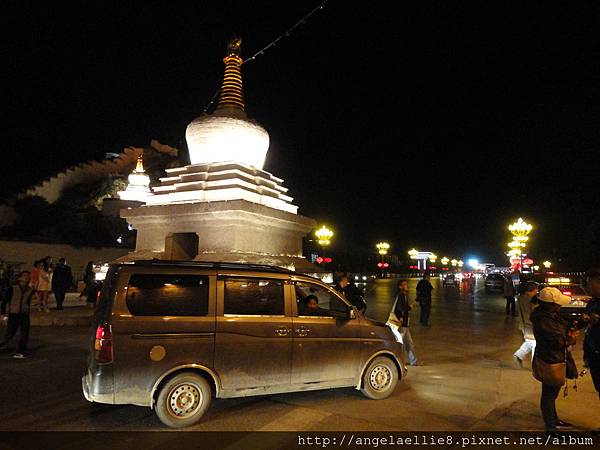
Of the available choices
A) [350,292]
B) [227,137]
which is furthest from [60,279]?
[350,292]

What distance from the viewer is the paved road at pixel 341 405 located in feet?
17.3

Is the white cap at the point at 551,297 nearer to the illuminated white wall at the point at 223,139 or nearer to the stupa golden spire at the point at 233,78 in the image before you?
the illuminated white wall at the point at 223,139

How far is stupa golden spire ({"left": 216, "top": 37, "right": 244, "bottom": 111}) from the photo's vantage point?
51.4 ft

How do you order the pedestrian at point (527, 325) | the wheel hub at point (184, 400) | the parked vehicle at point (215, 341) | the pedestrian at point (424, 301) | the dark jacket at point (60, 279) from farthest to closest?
the dark jacket at point (60, 279), the pedestrian at point (424, 301), the pedestrian at point (527, 325), the wheel hub at point (184, 400), the parked vehicle at point (215, 341)

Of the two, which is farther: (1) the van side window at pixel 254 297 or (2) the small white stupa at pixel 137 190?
(2) the small white stupa at pixel 137 190

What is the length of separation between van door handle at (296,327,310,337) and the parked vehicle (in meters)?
0.01

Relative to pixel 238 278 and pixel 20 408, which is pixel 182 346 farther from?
pixel 20 408

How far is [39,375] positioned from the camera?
24.1 feet

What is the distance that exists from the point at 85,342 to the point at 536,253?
5361 cm

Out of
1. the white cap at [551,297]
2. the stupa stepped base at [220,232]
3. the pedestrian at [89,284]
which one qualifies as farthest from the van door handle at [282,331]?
the pedestrian at [89,284]

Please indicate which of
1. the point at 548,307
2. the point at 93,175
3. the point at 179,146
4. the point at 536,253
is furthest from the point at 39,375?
the point at 179,146

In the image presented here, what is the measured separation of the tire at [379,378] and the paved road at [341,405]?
5.5 inches

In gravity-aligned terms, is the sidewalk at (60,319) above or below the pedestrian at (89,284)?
below

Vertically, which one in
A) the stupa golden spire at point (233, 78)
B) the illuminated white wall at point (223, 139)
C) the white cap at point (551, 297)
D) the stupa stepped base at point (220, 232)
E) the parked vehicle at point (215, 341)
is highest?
the stupa golden spire at point (233, 78)
